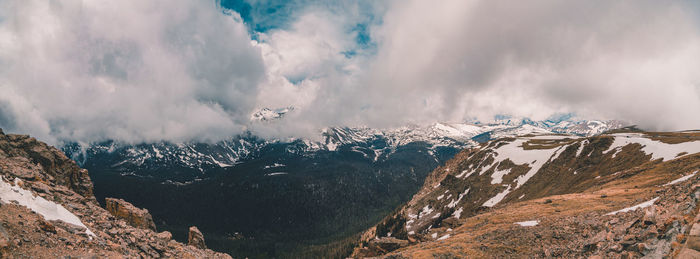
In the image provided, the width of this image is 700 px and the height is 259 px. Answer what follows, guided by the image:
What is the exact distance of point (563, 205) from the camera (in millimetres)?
44219

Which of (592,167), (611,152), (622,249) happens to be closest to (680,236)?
(622,249)

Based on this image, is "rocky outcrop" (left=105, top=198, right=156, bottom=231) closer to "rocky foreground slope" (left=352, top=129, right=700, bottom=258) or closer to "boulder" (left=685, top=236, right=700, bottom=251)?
"rocky foreground slope" (left=352, top=129, right=700, bottom=258)

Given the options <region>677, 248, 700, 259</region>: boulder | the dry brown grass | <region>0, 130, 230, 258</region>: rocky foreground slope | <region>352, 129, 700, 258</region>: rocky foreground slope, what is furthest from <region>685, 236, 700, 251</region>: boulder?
<region>0, 130, 230, 258</region>: rocky foreground slope

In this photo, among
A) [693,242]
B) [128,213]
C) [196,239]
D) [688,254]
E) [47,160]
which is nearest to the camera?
[688,254]

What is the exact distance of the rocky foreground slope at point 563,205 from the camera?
15.7m

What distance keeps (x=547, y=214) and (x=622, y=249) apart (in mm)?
29474

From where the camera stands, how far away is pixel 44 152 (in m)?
38.0

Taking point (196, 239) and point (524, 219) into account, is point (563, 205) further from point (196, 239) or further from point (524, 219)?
point (196, 239)

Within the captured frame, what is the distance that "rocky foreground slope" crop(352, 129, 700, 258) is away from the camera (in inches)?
620

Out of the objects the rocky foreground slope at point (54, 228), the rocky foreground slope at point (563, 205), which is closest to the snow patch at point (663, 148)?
the rocky foreground slope at point (563, 205)

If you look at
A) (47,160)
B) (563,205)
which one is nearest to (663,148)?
(563,205)

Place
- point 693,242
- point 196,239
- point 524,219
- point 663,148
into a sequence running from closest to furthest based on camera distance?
point 693,242 → point 196,239 → point 524,219 → point 663,148

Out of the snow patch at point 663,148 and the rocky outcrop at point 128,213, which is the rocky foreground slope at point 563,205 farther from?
the rocky outcrop at point 128,213

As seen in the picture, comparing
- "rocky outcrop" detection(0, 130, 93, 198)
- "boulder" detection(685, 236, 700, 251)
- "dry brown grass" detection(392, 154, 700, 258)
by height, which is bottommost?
"dry brown grass" detection(392, 154, 700, 258)
